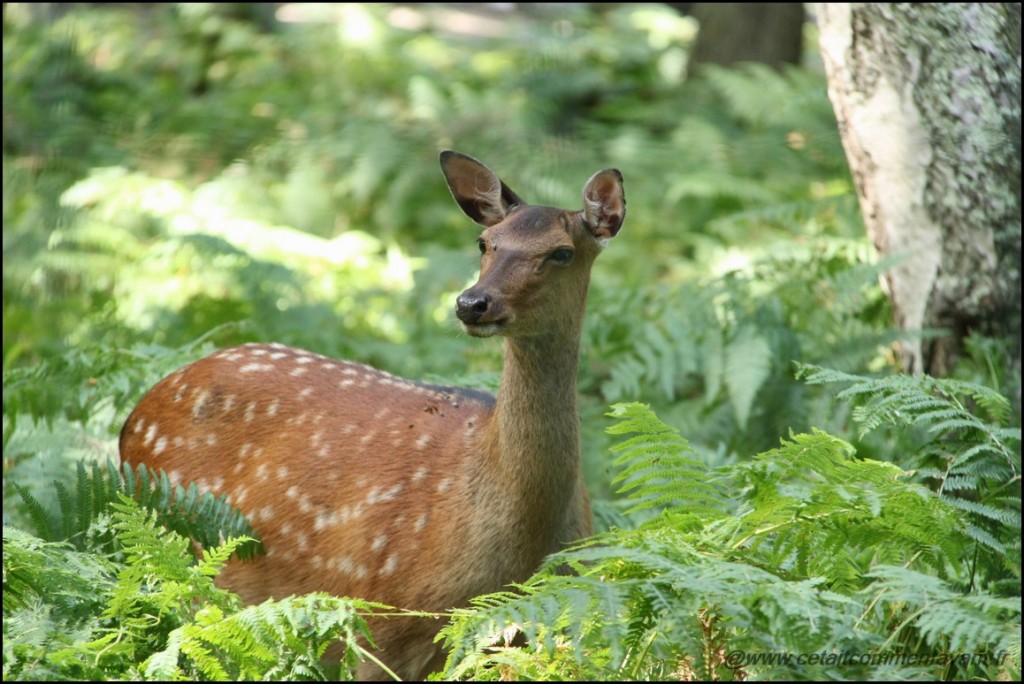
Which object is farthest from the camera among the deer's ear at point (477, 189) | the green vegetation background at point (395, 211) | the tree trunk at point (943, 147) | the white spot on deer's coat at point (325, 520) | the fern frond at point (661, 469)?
the green vegetation background at point (395, 211)


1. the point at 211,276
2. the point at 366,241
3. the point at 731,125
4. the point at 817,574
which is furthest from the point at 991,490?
the point at 731,125

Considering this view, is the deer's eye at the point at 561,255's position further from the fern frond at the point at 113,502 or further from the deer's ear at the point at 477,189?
the fern frond at the point at 113,502

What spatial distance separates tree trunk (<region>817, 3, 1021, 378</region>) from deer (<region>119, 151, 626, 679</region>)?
1508 mm

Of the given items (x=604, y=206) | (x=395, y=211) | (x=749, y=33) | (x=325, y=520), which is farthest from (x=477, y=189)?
(x=749, y=33)

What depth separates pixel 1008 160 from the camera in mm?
4734

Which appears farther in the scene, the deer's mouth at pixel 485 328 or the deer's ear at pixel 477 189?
the deer's ear at pixel 477 189

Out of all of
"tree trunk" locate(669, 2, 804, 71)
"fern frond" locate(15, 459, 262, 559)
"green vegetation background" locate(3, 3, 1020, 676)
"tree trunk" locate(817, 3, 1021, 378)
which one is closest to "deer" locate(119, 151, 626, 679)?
"fern frond" locate(15, 459, 262, 559)

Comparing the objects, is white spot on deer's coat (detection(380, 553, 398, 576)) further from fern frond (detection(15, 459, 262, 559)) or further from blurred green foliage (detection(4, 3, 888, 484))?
blurred green foliage (detection(4, 3, 888, 484))

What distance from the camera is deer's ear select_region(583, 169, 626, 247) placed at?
13.1 feet

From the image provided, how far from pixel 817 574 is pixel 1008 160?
97.3 inches

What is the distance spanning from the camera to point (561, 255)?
3.83 m

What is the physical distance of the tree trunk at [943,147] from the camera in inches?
185

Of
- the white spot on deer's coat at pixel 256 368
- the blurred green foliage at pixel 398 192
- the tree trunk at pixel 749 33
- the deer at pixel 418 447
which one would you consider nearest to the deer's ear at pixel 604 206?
the deer at pixel 418 447

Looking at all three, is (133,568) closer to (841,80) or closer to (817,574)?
(817,574)
